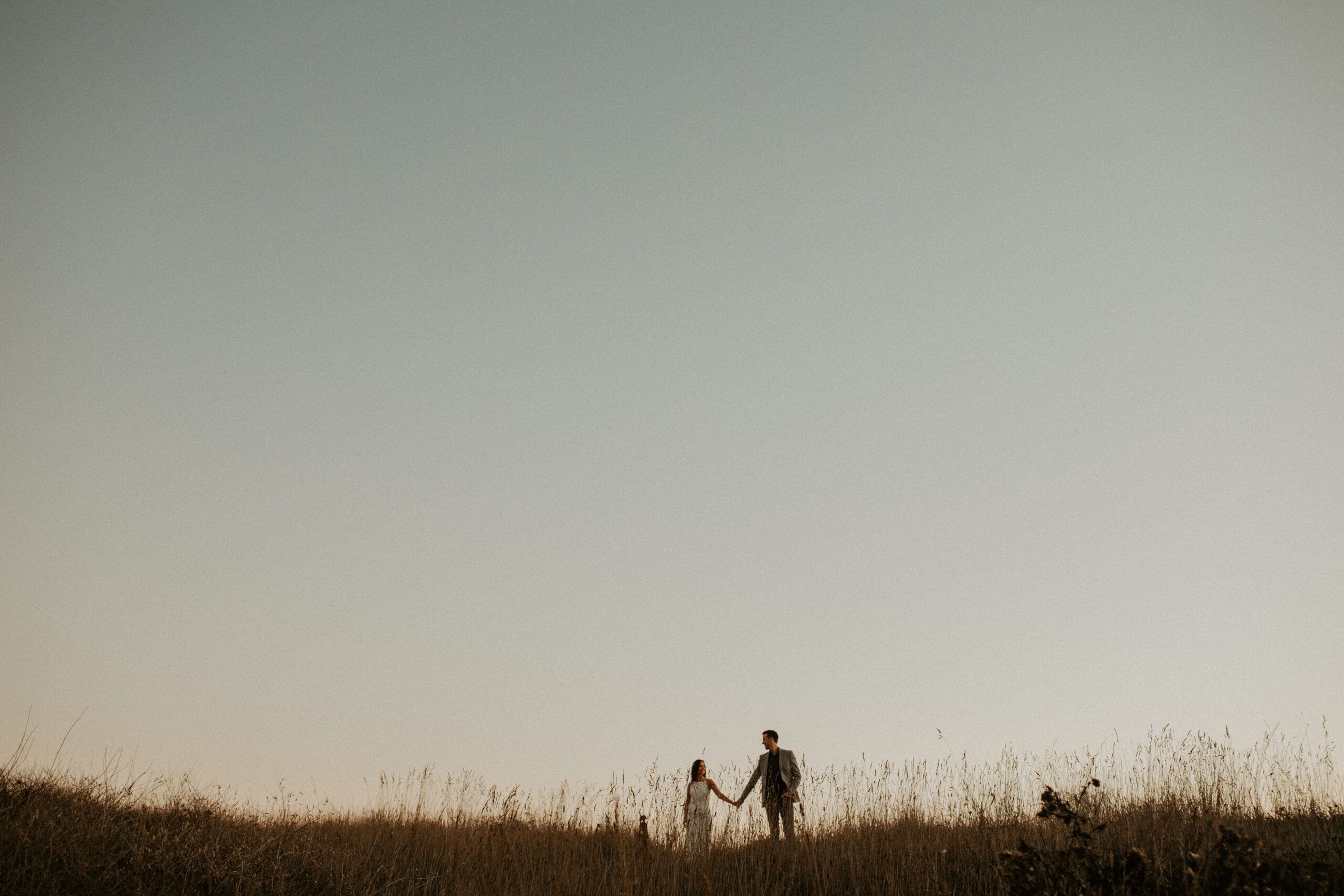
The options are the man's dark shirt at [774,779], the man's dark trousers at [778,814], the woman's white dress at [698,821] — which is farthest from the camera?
the man's dark shirt at [774,779]

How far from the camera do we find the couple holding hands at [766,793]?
8.24m

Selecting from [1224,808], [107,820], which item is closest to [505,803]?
[107,820]

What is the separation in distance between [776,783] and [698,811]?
133 centimetres

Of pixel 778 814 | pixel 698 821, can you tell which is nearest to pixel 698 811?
pixel 698 821

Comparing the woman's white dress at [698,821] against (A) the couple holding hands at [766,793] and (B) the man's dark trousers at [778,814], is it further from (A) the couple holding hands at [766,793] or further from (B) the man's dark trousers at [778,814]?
(B) the man's dark trousers at [778,814]

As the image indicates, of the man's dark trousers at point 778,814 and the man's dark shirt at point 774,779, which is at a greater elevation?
the man's dark shirt at point 774,779

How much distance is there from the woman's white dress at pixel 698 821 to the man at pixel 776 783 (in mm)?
473

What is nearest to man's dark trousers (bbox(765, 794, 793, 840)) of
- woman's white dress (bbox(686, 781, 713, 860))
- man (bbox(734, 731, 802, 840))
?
man (bbox(734, 731, 802, 840))

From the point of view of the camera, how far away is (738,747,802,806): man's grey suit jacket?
362 inches

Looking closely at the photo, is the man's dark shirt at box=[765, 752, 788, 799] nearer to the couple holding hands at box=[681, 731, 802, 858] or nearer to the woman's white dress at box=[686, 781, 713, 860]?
the couple holding hands at box=[681, 731, 802, 858]

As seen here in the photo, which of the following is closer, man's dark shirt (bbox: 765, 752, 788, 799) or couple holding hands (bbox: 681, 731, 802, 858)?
couple holding hands (bbox: 681, 731, 802, 858)

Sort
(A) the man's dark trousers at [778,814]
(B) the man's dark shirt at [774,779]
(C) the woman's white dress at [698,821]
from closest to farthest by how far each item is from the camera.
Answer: (C) the woman's white dress at [698,821] < (A) the man's dark trousers at [778,814] < (B) the man's dark shirt at [774,779]

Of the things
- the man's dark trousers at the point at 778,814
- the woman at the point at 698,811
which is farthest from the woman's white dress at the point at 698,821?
the man's dark trousers at the point at 778,814

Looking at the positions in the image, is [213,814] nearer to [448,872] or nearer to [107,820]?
[107,820]
